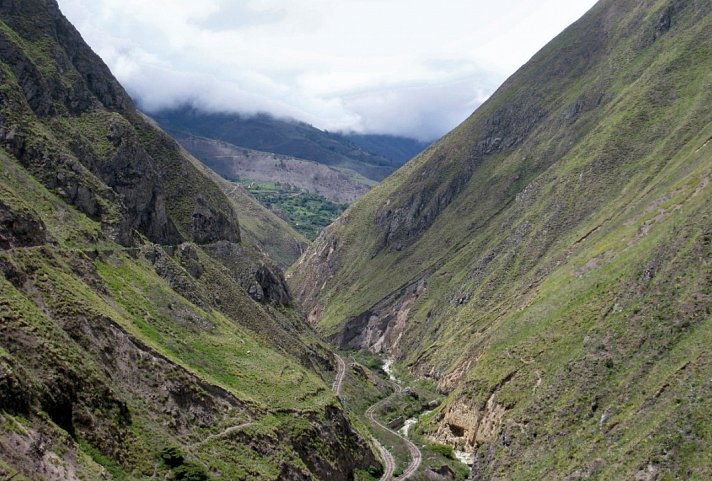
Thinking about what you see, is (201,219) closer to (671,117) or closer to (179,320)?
(179,320)

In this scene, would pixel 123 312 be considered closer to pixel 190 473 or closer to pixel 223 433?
pixel 223 433

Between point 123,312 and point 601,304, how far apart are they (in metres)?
65.6

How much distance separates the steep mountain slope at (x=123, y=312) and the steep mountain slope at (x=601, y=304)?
2561cm

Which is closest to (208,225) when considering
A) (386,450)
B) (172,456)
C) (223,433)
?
(386,450)

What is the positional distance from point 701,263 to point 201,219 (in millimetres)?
84893

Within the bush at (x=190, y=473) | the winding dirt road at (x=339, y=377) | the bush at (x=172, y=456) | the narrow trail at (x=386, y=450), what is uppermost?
the bush at (x=172, y=456)

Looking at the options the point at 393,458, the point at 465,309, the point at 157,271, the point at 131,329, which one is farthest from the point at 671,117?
the point at 131,329

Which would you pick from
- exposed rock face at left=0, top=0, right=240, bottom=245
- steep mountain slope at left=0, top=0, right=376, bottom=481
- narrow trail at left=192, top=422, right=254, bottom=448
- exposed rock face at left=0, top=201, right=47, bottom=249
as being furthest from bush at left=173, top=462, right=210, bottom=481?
exposed rock face at left=0, top=0, right=240, bottom=245

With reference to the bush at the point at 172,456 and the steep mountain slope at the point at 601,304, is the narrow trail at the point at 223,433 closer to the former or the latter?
the bush at the point at 172,456

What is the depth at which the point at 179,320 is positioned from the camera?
87.4 meters

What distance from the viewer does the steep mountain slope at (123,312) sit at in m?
52.2

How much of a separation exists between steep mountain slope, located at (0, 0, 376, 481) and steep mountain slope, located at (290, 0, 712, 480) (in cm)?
2561

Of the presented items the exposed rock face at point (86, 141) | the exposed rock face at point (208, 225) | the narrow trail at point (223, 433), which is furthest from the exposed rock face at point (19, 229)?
the exposed rock face at point (208, 225)

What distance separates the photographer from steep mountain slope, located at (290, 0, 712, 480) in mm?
71938
